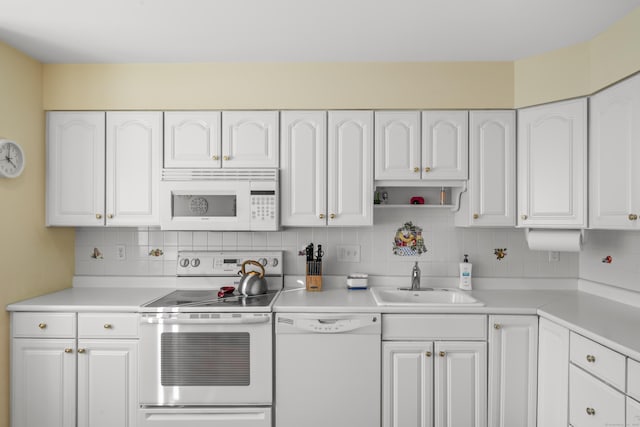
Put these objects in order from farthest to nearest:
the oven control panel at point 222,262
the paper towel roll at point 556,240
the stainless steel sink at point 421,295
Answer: the oven control panel at point 222,262 < the stainless steel sink at point 421,295 < the paper towel roll at point 556,240

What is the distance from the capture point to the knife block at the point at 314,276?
8.97ft

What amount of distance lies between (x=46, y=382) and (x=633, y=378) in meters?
2.95

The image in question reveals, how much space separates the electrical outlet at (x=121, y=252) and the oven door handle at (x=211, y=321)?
→ 33.4 inches

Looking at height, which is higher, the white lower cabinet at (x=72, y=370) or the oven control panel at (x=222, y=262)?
the oven control panel at (x=222, y=262)

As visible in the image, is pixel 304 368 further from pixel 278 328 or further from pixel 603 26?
pixel 603 26

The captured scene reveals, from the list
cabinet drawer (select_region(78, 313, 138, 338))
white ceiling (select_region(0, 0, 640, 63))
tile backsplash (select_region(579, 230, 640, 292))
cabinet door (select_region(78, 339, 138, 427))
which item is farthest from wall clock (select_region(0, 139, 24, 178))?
tile backsplash (select_region(579, 230, 640, 292))

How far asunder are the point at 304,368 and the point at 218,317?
0.58 metres

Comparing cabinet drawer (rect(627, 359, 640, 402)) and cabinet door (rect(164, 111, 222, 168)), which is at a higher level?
cabinet door (rect(164, 111, 222, 168))

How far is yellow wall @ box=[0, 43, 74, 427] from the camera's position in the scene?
2279mm

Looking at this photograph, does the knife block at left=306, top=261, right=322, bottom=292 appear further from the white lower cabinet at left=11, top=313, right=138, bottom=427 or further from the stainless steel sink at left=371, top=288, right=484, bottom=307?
the white lower cabinet at left=11, top=313, right=138, bottom=427

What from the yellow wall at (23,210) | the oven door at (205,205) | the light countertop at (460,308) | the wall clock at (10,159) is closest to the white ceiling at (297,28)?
the yellow wall at (23,210)

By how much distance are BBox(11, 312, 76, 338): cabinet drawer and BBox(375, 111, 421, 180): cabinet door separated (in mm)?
2075

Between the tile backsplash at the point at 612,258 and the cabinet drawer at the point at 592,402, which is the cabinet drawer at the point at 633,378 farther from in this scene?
the tile backsplash at the point at 612,258

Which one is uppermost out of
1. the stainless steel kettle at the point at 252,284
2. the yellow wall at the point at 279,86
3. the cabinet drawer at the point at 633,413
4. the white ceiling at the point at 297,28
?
the white ceiling at the point at 297,28
